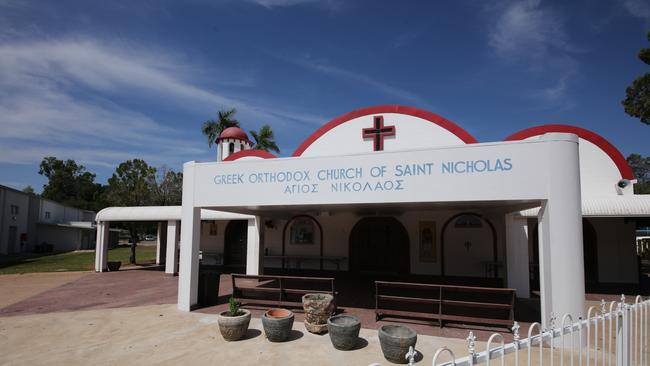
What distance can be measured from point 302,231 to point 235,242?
13.5 feet

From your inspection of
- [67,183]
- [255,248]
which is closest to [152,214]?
[255,248]

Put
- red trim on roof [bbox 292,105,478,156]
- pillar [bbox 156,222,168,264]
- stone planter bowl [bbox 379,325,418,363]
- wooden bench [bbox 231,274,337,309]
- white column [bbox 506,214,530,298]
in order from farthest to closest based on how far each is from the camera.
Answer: pillar [bbox 156,222,168,264] < red trim on roof [bbox 292,105,478,156] < white column [bbox 506,214,530,298] < wooden bench [bbox 231,274,337,309] < stone planter bowl [bbox 379,325,418,363]

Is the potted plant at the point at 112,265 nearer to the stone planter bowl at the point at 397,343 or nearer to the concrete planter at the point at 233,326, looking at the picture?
the concrete planter at the point at 233,326

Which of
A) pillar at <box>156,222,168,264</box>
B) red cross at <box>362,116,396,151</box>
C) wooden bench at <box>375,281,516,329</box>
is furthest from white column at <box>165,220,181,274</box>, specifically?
wooden bench at <box>375,281,516,329</box>

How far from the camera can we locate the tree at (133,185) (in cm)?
2600

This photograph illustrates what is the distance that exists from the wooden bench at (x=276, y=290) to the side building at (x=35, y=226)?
90.8ft

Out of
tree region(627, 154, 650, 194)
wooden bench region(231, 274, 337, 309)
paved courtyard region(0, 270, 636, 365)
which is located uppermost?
tree region(627, 154, 650, 194)

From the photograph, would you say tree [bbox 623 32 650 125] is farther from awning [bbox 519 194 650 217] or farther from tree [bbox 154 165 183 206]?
tree [bbox 154 165 183 206]

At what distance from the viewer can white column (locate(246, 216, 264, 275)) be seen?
46.0 ft

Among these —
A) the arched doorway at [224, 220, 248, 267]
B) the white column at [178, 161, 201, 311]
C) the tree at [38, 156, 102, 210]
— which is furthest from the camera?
the tree at [38, 156, 102, 210]

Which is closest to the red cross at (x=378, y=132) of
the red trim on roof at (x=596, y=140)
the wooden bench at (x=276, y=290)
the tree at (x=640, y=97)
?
the red trim on roof at (x=596, y=140)

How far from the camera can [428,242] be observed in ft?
50.5

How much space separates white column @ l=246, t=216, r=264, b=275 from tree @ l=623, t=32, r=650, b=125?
58.5 ft

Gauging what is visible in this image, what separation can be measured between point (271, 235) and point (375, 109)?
7.96 metres
